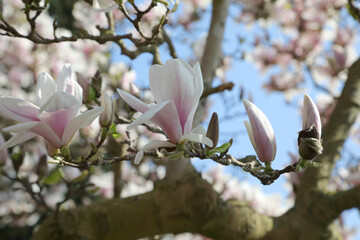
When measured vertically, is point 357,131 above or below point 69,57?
below

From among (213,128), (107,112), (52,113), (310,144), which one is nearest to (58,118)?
(52,113)

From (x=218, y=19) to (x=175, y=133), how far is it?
120 centimetres

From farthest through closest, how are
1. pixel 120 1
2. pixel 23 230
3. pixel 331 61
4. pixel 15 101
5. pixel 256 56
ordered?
pixel 256 56 → pixel 331 61 → pixel 23 230 → pixel 120 1 → pixel 15 101

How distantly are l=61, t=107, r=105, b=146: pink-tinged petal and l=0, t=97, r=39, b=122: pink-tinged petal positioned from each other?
2.4 inches

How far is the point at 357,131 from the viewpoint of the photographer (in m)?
4.32

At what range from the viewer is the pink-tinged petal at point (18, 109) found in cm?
70

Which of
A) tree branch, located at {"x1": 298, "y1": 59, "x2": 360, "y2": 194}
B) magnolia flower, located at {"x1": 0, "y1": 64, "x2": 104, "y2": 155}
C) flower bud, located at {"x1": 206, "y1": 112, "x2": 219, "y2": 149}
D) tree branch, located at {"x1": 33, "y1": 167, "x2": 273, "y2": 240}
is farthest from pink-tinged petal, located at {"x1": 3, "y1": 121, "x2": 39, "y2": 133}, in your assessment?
tree branch, located at {"x1": 298, "y1": 59, "x2": 360, "y2": 194}

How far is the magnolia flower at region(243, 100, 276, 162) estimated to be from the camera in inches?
29.5

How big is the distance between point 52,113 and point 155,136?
1.86 m

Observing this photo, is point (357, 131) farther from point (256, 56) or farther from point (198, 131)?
point (198, 131)

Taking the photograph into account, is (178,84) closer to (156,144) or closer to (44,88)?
(156,144)

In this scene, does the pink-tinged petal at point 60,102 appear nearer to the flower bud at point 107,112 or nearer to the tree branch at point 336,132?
the flower bud at point 107,112

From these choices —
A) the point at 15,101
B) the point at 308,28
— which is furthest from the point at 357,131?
the point at 15,101

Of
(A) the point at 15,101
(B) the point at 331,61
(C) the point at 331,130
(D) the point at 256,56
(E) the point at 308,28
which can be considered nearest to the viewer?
(A) the point at 15,101
